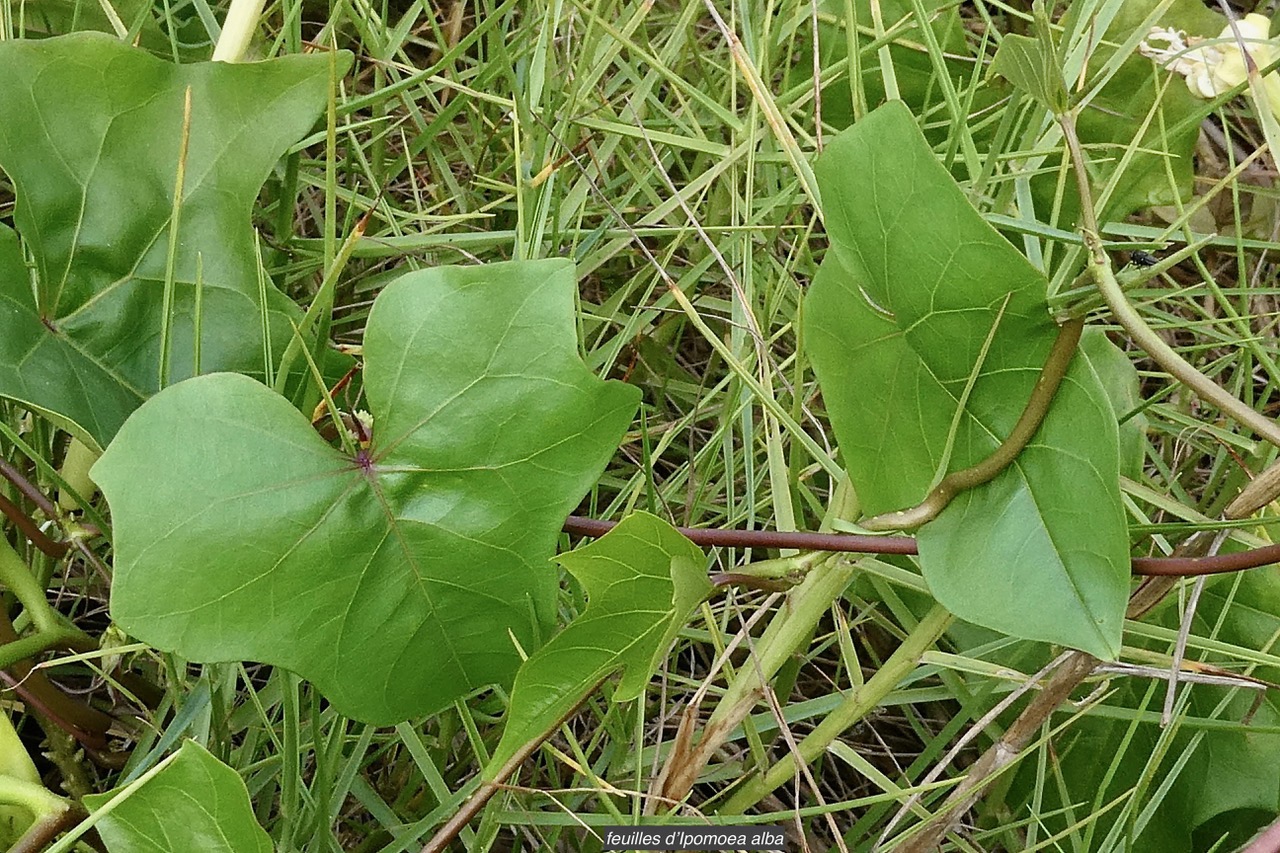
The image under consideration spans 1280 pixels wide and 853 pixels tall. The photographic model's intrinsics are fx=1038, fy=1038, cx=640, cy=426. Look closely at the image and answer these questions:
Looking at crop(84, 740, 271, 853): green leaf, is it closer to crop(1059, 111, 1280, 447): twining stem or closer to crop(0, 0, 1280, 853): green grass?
crop(0, 0, 1280, 853): green grass

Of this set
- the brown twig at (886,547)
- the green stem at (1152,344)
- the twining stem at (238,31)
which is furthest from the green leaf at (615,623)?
the twining stem at (238,31)

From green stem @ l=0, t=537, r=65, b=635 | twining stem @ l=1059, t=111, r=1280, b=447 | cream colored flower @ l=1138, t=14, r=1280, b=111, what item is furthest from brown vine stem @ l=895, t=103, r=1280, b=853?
green stem @ l=0, t=537, r=65, b=635

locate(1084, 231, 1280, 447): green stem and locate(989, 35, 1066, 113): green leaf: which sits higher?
locate(989, 35, 1066, 113): green leaf

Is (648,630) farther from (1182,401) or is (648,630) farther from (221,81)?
(1182,401)

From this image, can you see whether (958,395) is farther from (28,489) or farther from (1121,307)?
(28,489)

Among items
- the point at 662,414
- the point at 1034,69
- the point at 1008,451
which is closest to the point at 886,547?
the point at 1008,451

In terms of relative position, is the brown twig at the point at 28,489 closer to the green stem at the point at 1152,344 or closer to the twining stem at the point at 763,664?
the twining stem at the point at 763,664
